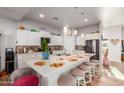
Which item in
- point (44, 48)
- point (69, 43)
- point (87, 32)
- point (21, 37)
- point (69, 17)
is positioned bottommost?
point (44, 48)

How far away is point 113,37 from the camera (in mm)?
2488

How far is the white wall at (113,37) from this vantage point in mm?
2217

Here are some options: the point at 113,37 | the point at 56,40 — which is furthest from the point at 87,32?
the point at 113,37

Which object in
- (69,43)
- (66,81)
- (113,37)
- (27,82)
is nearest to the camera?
(27,82)

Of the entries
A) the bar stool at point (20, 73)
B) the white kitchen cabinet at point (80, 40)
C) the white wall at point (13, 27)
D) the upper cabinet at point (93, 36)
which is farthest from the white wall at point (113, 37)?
the bar stool at point (20, 73)

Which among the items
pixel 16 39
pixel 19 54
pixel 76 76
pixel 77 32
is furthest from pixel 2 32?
pixel 76 76

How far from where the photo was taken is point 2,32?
1.89 metres

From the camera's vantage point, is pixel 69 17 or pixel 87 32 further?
pixel 87 32

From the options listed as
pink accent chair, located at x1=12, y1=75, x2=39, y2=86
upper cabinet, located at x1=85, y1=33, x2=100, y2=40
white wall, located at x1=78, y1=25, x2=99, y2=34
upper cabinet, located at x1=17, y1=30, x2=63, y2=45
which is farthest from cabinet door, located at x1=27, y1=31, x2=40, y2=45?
upper cabinet, located at x1=85, y1=33, x2=100, y2=40

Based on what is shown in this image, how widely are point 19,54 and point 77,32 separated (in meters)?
1.26

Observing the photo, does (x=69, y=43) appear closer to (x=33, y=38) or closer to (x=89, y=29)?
(x=89, y=29)

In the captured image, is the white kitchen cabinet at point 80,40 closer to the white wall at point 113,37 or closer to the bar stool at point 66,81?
the white wall at point 113,37

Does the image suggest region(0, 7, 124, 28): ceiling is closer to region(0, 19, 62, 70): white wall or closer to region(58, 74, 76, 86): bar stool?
region(0, 19, 62, 70): white wall
